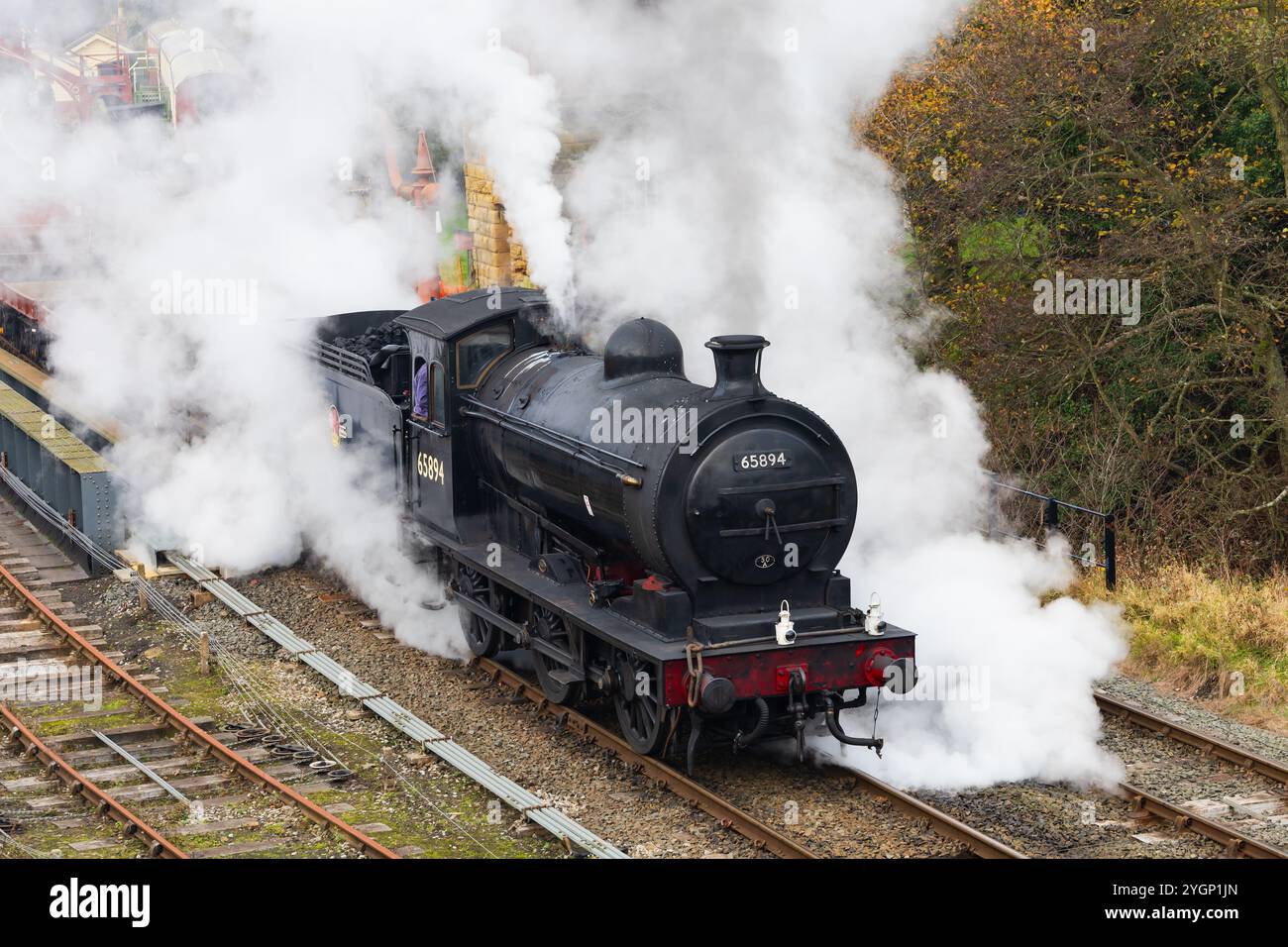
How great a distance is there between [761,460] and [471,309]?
3.44m

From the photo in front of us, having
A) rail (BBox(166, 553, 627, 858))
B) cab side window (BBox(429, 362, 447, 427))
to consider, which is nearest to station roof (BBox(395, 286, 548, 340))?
cab side window (BBox(429, 362, 447, 427))

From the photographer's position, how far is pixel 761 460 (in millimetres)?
8438

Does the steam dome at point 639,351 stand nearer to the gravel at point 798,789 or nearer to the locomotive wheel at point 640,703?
the locomotive wheel at point 640,703

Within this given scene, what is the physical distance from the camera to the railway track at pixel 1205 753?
773 centimetres

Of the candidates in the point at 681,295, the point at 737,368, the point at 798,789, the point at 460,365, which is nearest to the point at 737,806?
the point at 798,789

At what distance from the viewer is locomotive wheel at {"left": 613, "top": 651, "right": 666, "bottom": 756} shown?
8680 millimetres

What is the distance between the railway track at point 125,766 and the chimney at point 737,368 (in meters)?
3.09

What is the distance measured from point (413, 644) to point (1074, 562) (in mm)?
5772

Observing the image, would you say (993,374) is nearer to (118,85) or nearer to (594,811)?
(594,811)

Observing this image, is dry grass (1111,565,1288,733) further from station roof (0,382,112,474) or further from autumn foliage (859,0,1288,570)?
station roof (0,382,112,474)

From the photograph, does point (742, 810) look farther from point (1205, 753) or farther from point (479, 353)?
point (479, 353)

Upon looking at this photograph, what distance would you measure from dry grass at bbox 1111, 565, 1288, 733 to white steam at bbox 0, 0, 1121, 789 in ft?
1.44
